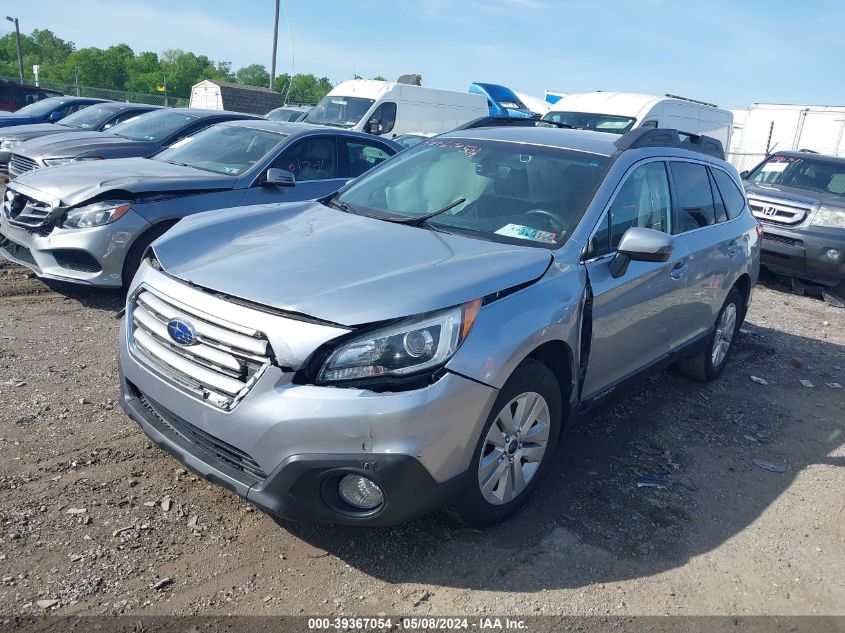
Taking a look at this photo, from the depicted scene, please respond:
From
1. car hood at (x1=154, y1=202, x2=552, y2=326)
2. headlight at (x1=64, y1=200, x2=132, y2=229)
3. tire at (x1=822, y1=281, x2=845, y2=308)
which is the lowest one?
tire at (x1=822, y1=281, x2=845, y2=308)

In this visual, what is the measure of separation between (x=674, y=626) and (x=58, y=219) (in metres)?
5.47

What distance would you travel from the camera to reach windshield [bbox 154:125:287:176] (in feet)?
22.8

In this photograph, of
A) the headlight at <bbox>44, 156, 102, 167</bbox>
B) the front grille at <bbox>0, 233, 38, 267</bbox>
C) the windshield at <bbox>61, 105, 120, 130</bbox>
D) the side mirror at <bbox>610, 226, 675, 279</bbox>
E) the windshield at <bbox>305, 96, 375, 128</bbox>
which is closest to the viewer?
the side mirror at <bbox>610, 226, 675, 279</bbox>

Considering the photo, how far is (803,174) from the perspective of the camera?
35.7ft

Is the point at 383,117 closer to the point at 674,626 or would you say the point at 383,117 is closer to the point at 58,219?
the point at 58,219

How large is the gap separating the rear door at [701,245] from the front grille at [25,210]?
5.00m

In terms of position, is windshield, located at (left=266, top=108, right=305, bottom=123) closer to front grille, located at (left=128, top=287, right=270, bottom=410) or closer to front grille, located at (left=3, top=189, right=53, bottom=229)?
front grille, located at (left=3, top=189, right=53, bottom=229)

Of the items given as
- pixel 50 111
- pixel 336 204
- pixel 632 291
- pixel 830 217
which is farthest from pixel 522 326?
pixel 50 111

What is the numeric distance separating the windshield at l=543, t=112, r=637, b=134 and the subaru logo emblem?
11678mm

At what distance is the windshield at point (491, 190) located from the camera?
148 inches

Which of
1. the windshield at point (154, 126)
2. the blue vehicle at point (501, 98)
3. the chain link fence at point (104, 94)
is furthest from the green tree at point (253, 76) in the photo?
the windshield at point (154, 126)

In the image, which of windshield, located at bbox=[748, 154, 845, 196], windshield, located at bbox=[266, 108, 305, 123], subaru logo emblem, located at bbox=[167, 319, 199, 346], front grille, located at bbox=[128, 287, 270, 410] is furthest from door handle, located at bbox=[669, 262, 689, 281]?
windshield, located at bbox=[266, 108, 305, 123]

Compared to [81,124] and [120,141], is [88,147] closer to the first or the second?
[120,141]

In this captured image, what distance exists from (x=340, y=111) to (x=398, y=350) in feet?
43.9
